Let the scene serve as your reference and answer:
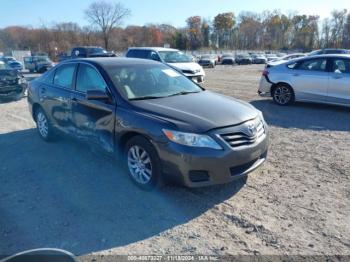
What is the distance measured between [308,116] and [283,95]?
1.60 m

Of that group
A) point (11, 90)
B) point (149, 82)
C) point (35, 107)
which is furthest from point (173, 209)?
point (11, 90)

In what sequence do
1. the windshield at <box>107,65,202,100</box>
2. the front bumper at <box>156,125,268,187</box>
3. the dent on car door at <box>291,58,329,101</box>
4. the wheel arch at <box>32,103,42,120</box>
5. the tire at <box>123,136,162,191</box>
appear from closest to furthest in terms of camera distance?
the front bumper at <box>156,125,268,187</box> → the tire at <box>123,136,162,191</box> → the windshield at <box>107,65,202,100</box> → the wheel arch at <box>32,103,42,120</box> → the dent on car door at <box>291,58,329,101</box>

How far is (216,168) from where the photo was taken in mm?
3627

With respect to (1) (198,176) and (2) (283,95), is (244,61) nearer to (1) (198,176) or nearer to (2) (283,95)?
(2) (283,95)

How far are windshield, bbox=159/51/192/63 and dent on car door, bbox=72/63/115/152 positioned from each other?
31.4 feet

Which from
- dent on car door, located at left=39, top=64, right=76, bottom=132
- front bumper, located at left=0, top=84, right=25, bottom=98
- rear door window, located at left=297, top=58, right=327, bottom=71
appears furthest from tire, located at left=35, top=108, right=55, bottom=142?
rear door window, located at left=297, top=58, right=327, bottom=71

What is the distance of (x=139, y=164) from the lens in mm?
4125

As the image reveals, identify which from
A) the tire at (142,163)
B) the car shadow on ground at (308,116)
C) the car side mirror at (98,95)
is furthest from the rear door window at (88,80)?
the car shadow on ground at (308,116)

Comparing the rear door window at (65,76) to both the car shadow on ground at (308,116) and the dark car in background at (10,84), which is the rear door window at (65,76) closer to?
the car shadow on ground at (308,116)

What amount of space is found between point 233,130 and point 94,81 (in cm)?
222

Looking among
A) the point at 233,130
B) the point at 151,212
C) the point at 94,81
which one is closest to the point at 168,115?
the point at 233,130

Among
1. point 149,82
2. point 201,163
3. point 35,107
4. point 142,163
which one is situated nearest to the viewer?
point 201,163

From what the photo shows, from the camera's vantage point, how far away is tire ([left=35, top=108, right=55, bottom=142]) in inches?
238

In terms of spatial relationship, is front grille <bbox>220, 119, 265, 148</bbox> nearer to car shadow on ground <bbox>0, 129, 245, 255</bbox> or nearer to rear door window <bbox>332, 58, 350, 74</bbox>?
car shadow on ground <bbox>0, 129, 245, 255</bbox>
